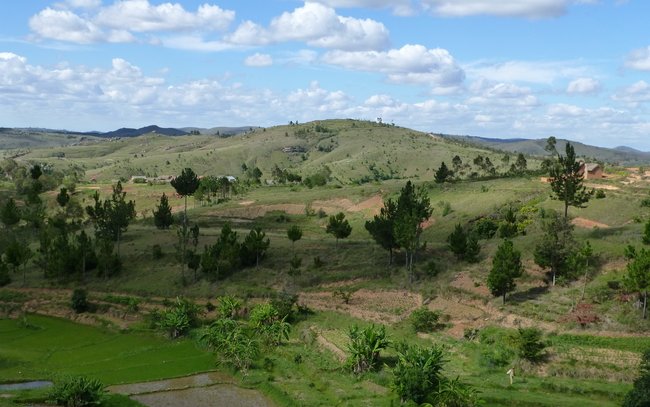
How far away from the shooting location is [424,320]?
46.7m

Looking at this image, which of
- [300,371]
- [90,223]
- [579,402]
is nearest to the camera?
[579,402]

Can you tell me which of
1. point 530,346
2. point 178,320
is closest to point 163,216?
point 178,320

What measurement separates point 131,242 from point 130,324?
90.9 ft

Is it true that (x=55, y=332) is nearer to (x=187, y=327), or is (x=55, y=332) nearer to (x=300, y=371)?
(x=187, y=327)

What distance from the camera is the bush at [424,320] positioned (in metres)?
46.8

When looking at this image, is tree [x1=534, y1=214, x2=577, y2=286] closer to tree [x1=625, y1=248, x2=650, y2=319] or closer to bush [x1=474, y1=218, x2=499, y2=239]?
tree [x1=625, y1=248, x2=650, y2=319]

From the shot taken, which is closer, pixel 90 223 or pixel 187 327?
pixel 187 327

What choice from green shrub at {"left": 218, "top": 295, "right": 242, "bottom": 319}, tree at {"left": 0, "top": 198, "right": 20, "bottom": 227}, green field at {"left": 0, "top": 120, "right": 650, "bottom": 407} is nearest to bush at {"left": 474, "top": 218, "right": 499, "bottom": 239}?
green field at {"left": 0, "top": 120, "right": 650, "bottom": 407}

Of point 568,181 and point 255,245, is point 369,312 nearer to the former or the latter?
point 255,245

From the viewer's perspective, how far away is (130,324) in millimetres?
55406

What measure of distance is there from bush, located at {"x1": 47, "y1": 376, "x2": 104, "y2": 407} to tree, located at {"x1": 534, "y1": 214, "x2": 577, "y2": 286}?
3683 cm

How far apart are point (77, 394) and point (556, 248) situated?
38521 mm

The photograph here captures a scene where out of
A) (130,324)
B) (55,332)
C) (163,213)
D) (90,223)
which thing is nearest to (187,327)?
(130,324)

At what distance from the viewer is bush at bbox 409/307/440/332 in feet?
153
